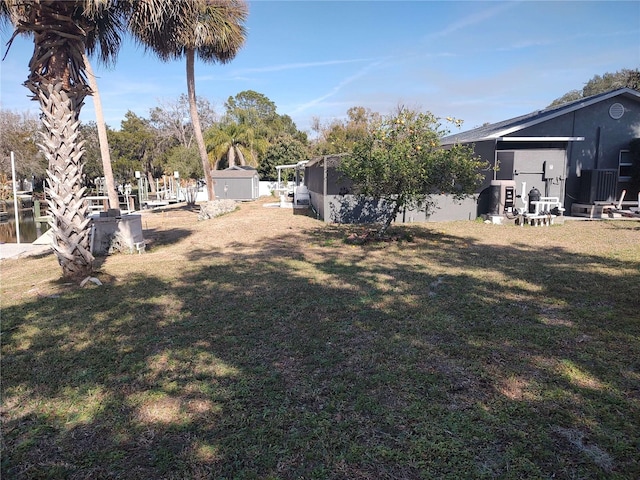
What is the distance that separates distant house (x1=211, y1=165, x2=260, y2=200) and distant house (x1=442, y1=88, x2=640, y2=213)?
16.9 meters

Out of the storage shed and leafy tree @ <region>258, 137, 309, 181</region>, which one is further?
leafy tree @ <region>258, 137, 309, 181</region>

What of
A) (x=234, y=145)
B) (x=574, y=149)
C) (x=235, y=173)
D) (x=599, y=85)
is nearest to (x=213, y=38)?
(x=235, y=173)

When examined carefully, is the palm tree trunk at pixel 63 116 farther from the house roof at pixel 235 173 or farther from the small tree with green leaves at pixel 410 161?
the house roof at pixel 235 173

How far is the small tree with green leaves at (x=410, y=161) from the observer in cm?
900

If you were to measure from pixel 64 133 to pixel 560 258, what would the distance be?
9.12 m

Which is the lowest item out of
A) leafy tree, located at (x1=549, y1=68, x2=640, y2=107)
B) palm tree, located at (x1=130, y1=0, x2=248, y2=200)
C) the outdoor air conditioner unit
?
the outdoor air conditioner unit

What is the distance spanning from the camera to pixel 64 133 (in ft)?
21.0

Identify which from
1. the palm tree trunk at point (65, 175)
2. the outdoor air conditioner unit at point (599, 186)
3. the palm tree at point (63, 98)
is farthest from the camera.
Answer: the outdoor air conditioner unit at point (599, 186)

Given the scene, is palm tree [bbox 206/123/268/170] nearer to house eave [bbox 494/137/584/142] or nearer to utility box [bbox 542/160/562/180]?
house eave [bbox 494/137/584/142]

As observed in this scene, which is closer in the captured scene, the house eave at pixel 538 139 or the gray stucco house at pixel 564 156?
the gray stucco house at pixel 564 156

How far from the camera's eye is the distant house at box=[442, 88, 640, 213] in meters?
15.6

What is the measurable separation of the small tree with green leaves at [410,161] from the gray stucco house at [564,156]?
4.88 m

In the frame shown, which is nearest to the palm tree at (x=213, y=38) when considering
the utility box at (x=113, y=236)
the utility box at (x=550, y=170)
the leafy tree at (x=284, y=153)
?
the utility box at (x=113, y=236)

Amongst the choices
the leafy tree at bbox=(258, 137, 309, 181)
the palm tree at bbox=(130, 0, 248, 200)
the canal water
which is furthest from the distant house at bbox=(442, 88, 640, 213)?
the leafy tree at bbox=(258, 137, 309, 181)
